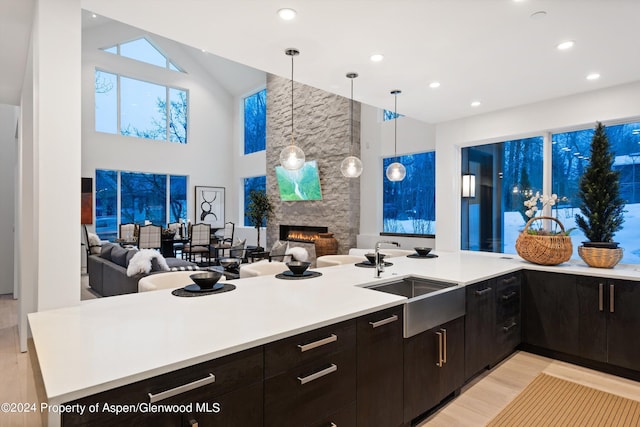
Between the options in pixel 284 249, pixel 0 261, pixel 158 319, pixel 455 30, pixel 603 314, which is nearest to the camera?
pixel 158 319

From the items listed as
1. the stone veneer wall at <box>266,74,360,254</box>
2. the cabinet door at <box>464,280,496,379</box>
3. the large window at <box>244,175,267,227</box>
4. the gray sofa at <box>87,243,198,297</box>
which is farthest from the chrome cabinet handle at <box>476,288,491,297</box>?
the large window at <box>244,175,267,227</box>

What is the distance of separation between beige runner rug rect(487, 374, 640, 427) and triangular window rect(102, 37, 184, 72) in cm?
1083

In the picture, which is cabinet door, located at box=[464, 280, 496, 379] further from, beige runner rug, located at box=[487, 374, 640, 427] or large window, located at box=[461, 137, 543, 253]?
large window, located at box=[461, 137, 543, 253]

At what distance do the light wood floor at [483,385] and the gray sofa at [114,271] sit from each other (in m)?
1.11

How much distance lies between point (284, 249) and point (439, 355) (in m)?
4.27

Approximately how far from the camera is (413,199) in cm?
668

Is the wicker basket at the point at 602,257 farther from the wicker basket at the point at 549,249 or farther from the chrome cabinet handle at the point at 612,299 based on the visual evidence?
the chrome cabinet handle at the point at 612,299

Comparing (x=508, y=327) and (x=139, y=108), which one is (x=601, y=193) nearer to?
(x=508, y=327)

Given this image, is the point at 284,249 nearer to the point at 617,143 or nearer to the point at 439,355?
the point at 439,355

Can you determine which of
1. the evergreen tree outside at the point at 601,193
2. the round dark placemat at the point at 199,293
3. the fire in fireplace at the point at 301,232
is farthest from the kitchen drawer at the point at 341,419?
the fire in fireplace at the point at 301,232

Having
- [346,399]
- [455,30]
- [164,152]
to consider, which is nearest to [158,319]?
[346,399]

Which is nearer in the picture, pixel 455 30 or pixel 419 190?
pixel 455 30

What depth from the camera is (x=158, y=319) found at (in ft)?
5.17

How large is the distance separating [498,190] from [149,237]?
21.8 ft
